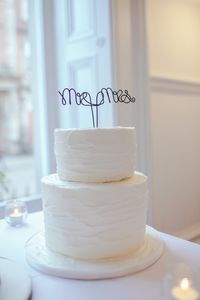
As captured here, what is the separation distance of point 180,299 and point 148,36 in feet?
4.66

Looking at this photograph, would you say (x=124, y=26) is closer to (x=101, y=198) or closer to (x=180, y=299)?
(x=101, y=198)

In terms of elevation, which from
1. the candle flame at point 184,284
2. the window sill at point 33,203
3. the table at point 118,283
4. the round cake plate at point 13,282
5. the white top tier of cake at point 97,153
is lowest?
the window sill at point 33,203

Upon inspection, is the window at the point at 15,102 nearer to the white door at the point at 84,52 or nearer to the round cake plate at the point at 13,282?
the white door at the point at 84,52

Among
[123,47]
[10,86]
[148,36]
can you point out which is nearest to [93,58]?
[123,47]

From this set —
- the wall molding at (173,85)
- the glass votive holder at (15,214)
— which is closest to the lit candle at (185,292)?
the glass votive holder at (15,214)

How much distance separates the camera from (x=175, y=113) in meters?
1.97

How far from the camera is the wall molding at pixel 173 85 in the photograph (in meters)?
1.82

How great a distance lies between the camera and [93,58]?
5.48ft

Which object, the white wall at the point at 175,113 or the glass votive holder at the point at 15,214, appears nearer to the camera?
the glass votive holder at the point at 15,214

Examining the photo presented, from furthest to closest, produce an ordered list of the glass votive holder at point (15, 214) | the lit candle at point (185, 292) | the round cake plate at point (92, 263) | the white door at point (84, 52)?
the white door at point (84, 52)
the glass votive holder at point (15, 214)
the round cake plate at point (92, 263)
the lit candle at point (185, 292)

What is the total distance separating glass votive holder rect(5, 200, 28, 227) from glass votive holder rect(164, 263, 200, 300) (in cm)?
59

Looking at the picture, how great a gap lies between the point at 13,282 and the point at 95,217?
221 millimetres

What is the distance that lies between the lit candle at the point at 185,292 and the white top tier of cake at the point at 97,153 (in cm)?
29

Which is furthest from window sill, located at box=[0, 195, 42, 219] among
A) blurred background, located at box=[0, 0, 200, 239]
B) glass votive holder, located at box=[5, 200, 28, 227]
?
glass votive holder, located at box=[5, 200, 28, 227]
